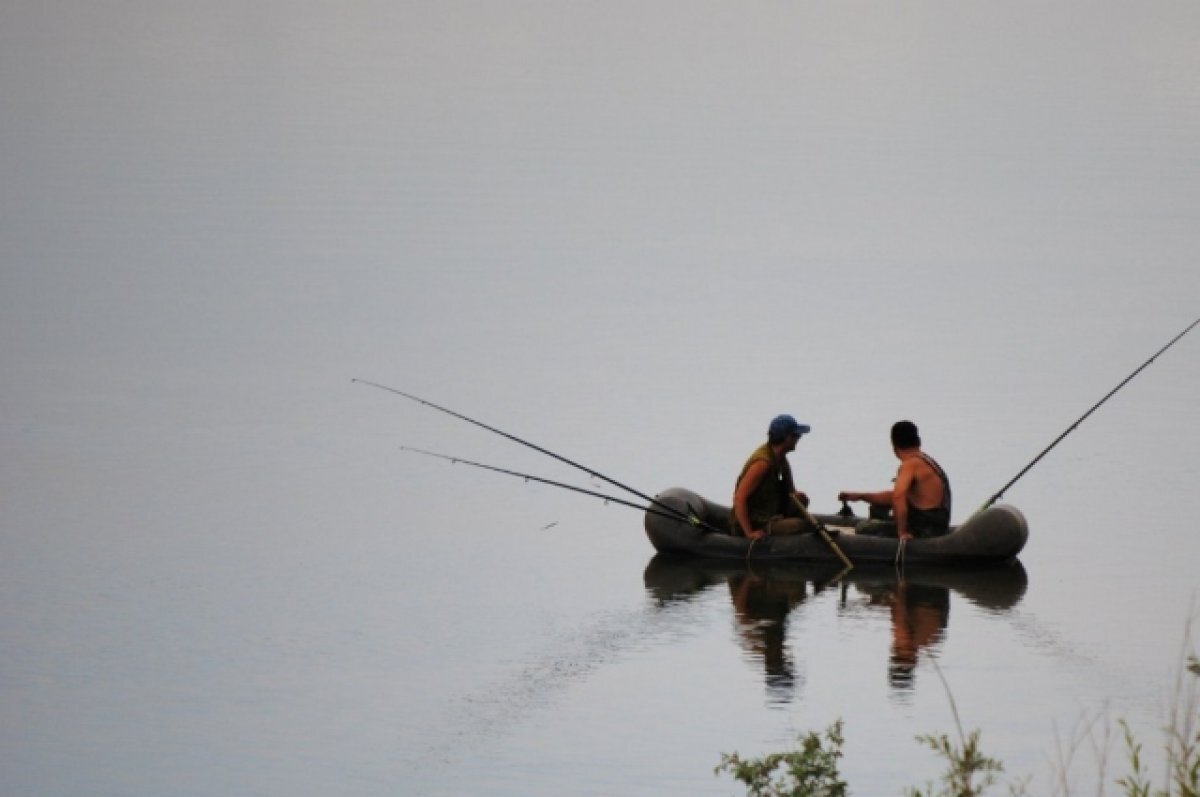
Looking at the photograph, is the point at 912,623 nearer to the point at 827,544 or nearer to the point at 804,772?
the point at 827,544

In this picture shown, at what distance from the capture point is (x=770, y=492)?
1750 centimetres

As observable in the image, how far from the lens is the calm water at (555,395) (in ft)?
45.3

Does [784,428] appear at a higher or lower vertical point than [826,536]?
higher

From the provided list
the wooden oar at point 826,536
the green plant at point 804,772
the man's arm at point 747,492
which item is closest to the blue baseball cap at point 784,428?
the man's arm at point 747,492

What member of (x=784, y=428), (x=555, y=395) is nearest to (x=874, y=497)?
(x=784, y=428)

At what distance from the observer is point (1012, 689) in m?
14.3

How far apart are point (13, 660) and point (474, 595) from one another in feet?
9.48

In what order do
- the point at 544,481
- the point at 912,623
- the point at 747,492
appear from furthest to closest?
the point at 544,481 < the point at 747,492 < the point at 912,623

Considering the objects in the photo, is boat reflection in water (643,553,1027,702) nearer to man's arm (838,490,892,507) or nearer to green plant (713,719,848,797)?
man's arm (838,490,892,507)

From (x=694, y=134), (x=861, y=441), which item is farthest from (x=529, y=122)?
(x=861, y=441)

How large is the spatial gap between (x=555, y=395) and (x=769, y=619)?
831cm

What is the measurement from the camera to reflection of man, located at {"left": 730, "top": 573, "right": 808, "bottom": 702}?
14.5 meters

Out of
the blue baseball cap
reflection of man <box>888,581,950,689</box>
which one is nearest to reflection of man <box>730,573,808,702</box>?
reflection of man <box>888,581,950,689</box>

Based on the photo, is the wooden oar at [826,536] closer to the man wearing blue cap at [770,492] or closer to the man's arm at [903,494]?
the man wearing blue cap at [770,492]
